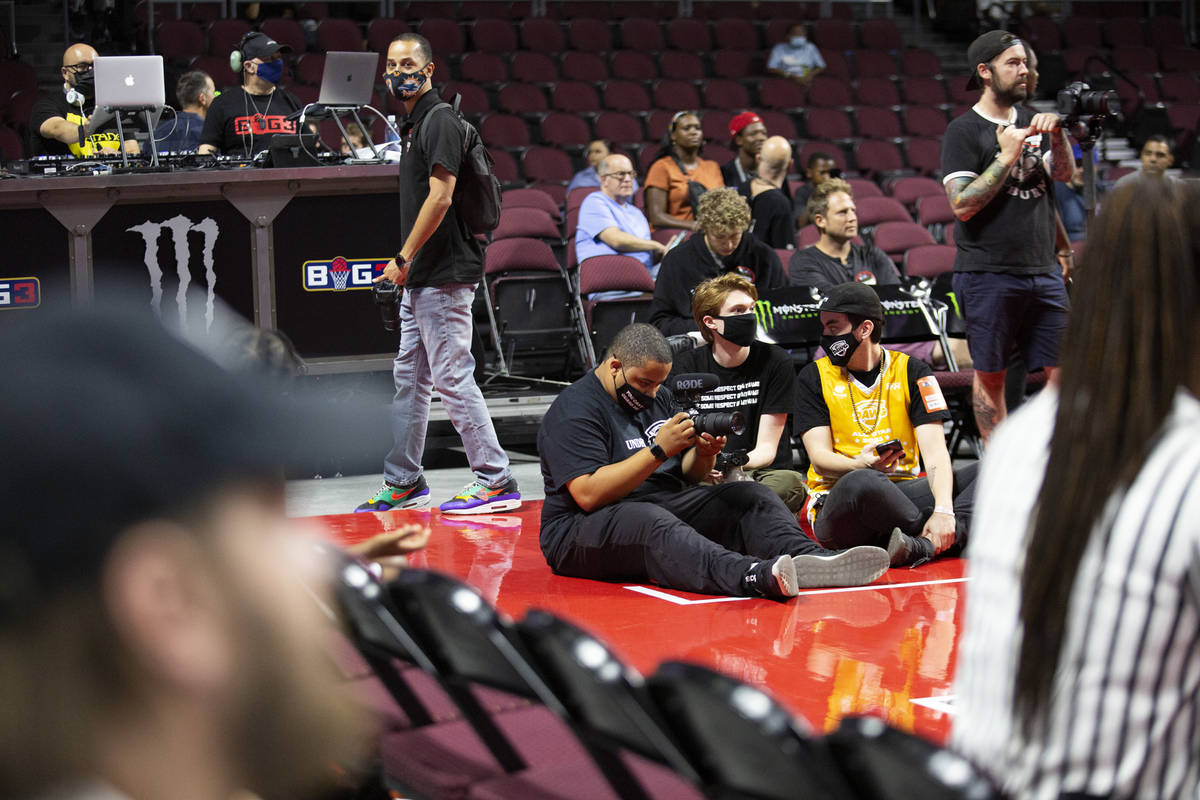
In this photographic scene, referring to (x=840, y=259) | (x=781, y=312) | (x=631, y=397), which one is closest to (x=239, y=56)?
(x=781, y=312)

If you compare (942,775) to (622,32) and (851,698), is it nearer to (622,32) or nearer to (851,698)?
(851,698)

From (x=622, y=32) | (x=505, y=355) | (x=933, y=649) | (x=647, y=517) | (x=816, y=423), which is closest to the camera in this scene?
(x=933, y=649)

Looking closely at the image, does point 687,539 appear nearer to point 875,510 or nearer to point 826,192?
point 875,510

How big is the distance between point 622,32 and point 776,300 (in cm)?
740

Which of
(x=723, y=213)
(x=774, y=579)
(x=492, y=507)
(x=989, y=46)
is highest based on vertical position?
(x=989, y=46)

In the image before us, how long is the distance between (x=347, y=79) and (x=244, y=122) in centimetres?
74

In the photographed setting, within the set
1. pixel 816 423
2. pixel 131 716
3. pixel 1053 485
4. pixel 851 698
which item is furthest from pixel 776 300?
pixel 131 716

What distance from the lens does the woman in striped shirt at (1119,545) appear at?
1.49 m

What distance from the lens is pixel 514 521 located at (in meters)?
A: 5.93

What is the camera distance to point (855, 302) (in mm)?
5270

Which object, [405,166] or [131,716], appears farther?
[405,166]

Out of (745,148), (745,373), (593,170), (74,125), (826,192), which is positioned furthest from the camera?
(593,170)

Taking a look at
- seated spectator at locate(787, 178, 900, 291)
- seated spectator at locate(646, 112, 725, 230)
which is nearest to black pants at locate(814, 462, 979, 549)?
seated spectator at locate(787, 178, 900, 291)

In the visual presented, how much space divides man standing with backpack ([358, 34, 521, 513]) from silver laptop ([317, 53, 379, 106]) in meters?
1.30
